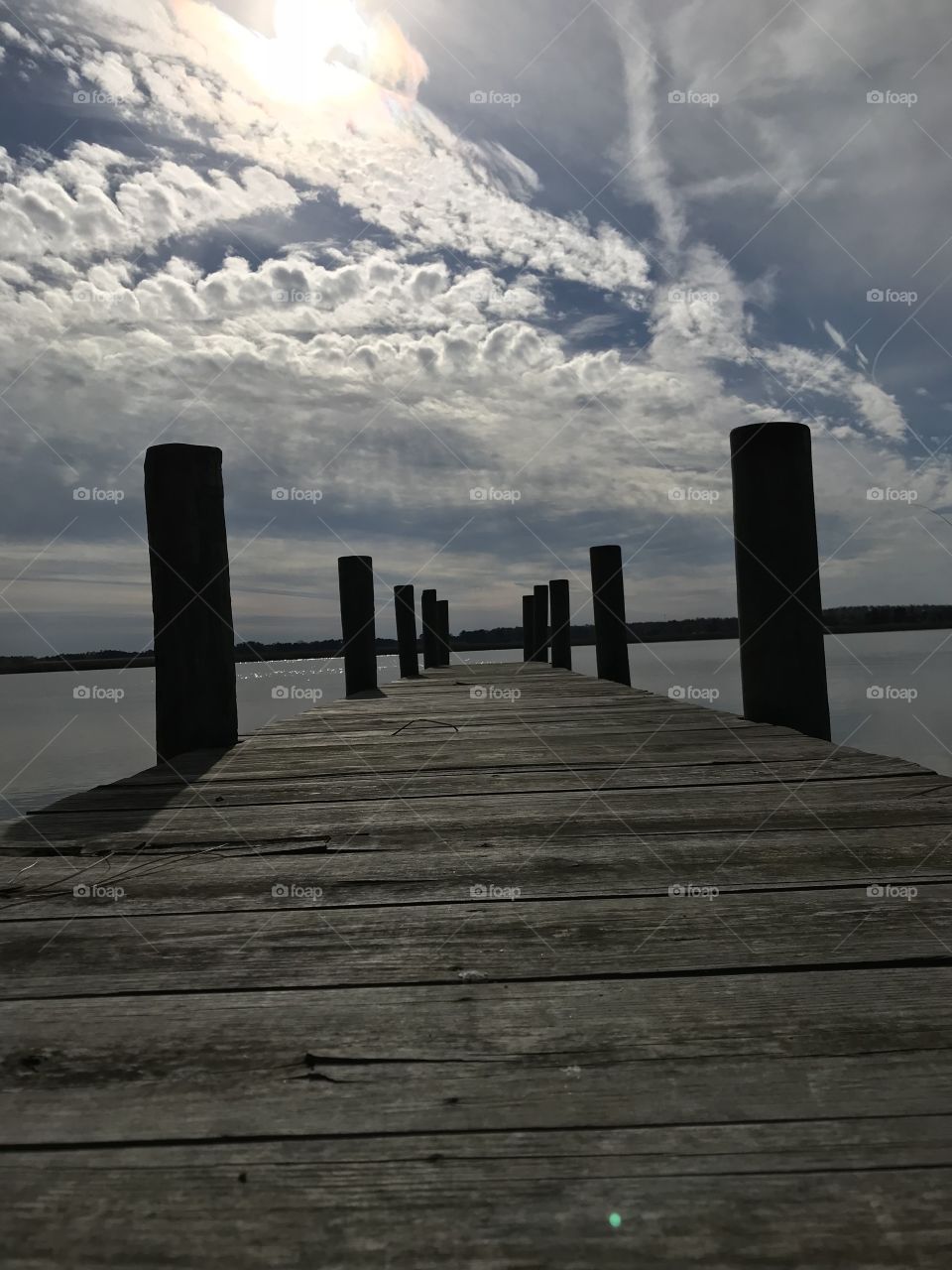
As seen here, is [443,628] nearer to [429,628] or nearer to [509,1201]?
[429,628]

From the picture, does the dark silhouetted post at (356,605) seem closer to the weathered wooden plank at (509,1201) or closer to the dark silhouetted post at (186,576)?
the dark silhouetted post at (186,576)

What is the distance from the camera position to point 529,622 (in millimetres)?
21656

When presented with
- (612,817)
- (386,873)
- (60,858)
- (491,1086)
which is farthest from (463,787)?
(491,1086)

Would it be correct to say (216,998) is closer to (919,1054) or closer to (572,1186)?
(572,1186)

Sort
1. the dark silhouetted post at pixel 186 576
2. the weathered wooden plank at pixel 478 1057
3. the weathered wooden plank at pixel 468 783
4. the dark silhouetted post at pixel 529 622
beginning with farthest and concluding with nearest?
the dark silhouetted post at pixel 529 622 < the dark silhouetted post at pixel 186 576 < the weathered wooden plank at pixel 468 783 < the weathered wooden plank at pixel 478 1057

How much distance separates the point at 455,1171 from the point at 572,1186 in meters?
0.13

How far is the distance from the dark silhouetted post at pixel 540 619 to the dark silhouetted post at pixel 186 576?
1514cm

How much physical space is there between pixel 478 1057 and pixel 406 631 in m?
Answer: 12.4

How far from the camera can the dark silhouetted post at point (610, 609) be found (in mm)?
10547

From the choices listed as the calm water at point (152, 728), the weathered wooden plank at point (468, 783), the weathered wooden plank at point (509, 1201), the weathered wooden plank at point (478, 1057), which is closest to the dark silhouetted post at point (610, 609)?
the calm water at point (152, 728)

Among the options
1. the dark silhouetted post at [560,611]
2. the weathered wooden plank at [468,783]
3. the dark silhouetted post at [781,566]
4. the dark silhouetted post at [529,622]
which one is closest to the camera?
the weathered wooden plank at [468,783]

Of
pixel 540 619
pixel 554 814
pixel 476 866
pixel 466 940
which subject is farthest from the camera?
pixel 540 619

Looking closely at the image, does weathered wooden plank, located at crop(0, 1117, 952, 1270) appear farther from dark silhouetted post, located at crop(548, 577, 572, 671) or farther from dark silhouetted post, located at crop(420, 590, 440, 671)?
dark silhouetted post, located at crop(420, 590, 440, 671)

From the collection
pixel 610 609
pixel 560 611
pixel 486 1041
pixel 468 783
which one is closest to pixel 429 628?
pixel 560 611
